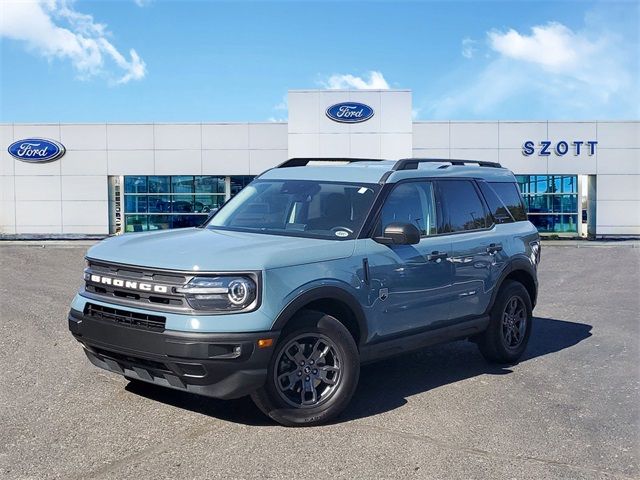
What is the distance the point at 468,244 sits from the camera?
7.00m

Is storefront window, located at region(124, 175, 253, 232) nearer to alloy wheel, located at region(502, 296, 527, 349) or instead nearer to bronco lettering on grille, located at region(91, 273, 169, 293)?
alloy wheel, located at region(502, 296, 527, 349)

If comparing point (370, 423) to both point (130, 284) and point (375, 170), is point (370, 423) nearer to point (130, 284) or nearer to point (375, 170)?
point (130, 284)

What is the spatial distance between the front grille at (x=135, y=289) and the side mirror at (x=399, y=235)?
67.5 inches

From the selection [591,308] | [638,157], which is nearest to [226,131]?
[638,157]

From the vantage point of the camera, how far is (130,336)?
17.0 feet

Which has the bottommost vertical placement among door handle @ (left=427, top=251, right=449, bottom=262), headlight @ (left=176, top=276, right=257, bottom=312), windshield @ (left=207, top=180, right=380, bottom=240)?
headlight @ (left=176, top=276, right=257, bottom=312)

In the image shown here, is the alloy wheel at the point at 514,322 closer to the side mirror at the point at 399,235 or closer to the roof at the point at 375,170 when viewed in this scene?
the roof at the point at 375,170

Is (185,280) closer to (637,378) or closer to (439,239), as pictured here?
(439,239)

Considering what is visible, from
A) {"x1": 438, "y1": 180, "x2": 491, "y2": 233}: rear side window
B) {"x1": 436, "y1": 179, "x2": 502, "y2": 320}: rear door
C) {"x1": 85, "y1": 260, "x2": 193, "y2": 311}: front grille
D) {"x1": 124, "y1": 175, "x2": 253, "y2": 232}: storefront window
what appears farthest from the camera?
{"x1": 124, "y1": 175, "x2": 253, "y2": 232}: storefront window

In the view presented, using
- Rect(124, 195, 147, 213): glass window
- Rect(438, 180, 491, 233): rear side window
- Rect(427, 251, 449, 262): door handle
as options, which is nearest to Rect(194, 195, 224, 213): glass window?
Rect(124, 195, 147, 213): glass window

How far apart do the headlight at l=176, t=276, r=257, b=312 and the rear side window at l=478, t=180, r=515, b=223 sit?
3507 millimetres

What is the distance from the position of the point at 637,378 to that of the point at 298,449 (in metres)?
3.90

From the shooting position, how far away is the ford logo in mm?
30500

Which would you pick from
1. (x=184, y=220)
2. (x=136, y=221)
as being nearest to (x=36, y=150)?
(x=136, y=221)
